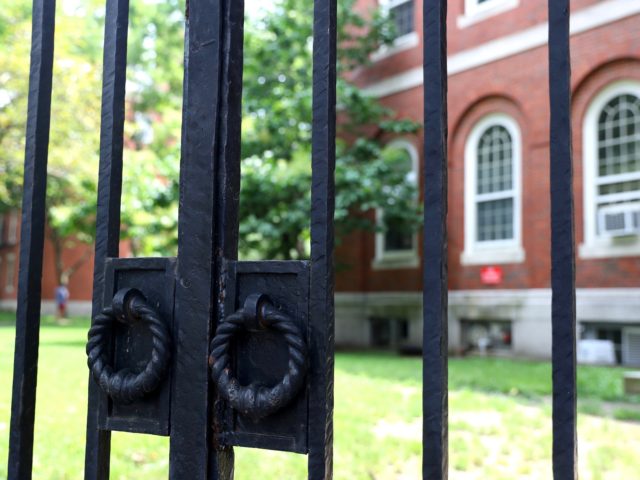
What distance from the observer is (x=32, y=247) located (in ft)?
4.89

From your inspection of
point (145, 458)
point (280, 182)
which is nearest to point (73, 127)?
point (280, 182)

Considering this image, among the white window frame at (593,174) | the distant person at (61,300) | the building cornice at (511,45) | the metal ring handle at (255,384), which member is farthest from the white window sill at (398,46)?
the distant person at (61,300)

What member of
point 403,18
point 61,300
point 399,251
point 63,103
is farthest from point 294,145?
point 61,300

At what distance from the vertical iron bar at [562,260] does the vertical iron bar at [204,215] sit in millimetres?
615

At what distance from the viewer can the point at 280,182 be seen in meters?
12.9

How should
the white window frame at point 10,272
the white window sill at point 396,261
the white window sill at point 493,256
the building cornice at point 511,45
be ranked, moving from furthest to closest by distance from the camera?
the white window frame at point 10,272 → the white window sill at point 396,261 → the white window sill at point 493,256 → the building cornice at point 511,45

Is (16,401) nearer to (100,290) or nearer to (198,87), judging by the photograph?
(100,290)

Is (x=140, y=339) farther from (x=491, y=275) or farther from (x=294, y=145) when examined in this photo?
(x=294, y=145)

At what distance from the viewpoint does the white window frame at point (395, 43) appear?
49.2ft

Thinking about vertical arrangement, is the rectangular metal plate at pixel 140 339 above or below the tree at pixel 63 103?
below

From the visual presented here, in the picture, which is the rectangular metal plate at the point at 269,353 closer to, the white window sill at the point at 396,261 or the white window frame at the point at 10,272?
the white window sill at the point at 396,261

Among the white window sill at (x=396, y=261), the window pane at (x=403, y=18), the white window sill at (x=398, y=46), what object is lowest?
the white window sill at (x=396, y=261)

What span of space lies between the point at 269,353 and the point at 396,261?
1434 cm

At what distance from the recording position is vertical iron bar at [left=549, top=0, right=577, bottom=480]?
1.02 m
